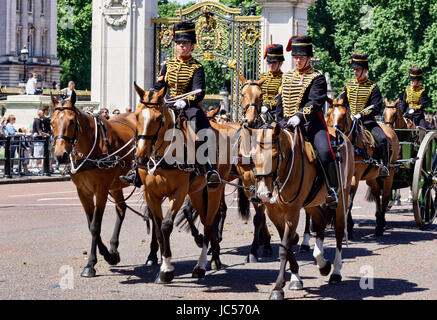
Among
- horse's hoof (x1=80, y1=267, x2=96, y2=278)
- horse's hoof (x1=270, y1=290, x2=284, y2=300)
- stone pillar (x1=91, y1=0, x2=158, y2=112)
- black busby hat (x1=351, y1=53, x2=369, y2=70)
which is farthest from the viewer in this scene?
stone pillar (x1=91, y1=0, x2=158, y2=112)

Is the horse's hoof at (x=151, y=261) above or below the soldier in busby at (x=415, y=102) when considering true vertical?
below

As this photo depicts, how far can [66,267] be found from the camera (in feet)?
32.1

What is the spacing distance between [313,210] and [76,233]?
4.69m

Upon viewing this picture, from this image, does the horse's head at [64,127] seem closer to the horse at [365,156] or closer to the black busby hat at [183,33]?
the black busby hat at [183,33]

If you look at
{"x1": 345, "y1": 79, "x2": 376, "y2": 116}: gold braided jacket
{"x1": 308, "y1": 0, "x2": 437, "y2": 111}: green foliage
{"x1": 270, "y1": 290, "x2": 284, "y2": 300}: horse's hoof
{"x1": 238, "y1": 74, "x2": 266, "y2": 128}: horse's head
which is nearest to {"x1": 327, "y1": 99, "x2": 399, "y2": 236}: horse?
{"x1": 345, "y1": 79, "x2": 376, "y2": 116}: gold braided jacket

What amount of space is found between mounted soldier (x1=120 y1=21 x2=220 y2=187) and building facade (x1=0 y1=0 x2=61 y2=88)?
73890 mm

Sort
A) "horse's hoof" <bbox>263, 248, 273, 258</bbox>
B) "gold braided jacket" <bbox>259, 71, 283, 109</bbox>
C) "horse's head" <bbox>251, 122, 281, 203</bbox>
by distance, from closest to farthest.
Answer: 1. "horse's head" <bbox>251, 122, 281, 203</bbox>
2. "horse's hoof" <bbox>263, 248, 273, 258</bbox>
3. "gold braided jacket" <bbox>259, 71, 283, 109</bbox>

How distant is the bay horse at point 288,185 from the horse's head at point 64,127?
220 cm

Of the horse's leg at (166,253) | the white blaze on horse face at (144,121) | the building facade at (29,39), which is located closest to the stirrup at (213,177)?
the horse's leg at (166,253)

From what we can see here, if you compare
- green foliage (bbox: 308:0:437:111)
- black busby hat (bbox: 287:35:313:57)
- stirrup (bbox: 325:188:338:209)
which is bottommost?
stirrup (bbox: 325:188:338:209)

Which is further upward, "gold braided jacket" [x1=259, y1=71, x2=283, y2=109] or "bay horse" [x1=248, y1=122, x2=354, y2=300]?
"gold braided jacket" [x1=259, y1=71, x2=283, y2=109]

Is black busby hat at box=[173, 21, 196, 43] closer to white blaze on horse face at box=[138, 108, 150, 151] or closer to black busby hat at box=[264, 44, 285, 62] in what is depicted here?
white blaze on horse face at box=[138, 108, 150, 151]

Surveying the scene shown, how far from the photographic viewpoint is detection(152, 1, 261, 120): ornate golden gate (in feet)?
86.8

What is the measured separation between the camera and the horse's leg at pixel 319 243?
912cm
